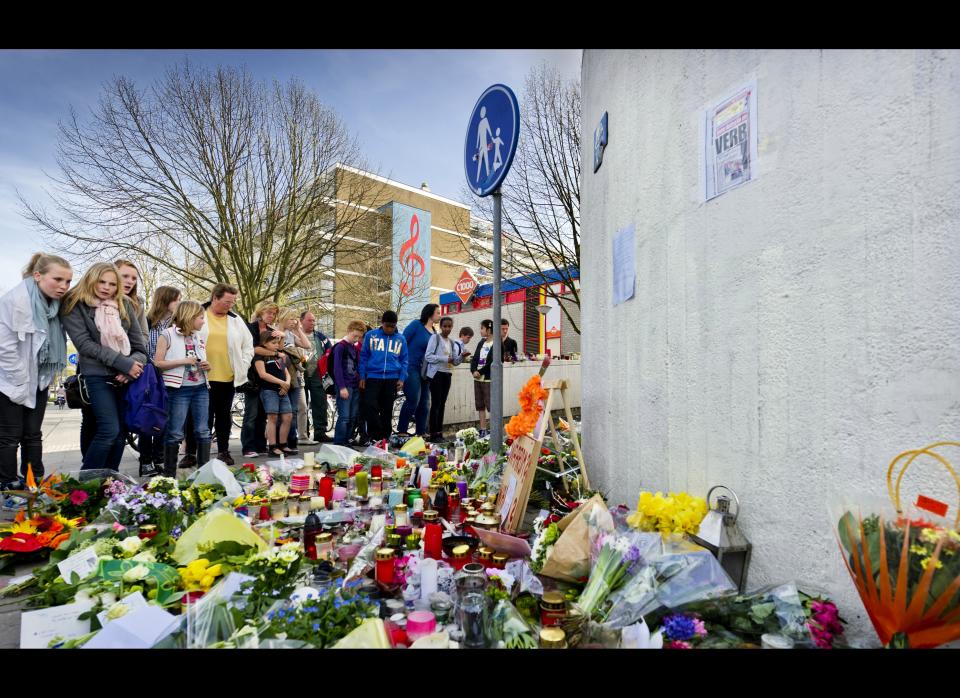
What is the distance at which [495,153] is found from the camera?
13.3 ft

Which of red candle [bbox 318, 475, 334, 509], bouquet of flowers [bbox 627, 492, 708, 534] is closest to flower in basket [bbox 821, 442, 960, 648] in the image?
bouquet of flowers [bbox 627, 492, 708, 534]

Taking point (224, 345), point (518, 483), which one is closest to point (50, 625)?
point (518, 483)

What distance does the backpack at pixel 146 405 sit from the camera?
14.2 ft

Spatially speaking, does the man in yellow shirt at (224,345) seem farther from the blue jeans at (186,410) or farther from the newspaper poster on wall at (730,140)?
the newspaper poster on wall at (730,140)

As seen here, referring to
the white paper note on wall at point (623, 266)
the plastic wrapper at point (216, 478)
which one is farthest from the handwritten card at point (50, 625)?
the white paper note on wall at point (623, 266)

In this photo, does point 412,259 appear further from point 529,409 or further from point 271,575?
point 271,575

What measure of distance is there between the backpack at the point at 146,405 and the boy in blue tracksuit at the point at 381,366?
285 centimetres

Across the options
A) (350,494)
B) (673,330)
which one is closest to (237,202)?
(350,494)

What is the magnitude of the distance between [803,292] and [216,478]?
424 cm

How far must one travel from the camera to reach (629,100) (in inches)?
135

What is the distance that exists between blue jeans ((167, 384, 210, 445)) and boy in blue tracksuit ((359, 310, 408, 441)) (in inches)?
89.3

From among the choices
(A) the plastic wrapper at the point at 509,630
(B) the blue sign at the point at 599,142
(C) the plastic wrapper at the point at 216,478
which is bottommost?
(A) the plastic wrapper at the point at 509,630

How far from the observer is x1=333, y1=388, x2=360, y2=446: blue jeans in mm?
7062
